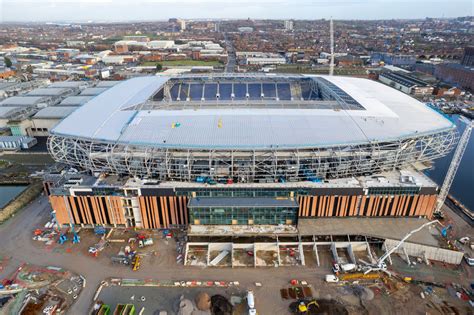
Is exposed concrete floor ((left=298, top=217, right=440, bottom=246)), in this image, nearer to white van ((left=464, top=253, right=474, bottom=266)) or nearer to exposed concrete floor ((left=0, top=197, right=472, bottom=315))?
exposed concrete floor ((left=0, top=197, right=472, bottom=315))

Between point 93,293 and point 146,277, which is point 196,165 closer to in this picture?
point 146,277

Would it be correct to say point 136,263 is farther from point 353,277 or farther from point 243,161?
point 353,277

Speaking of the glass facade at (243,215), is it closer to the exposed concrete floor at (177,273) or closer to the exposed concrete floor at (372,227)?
the exposed concrete floor at (372,227)

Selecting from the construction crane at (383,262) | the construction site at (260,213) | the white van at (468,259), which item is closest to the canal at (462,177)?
the construction site at (260,213)

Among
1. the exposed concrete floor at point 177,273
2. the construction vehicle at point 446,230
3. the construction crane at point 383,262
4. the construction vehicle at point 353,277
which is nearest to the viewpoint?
the exposed concrete floor at point 177,273

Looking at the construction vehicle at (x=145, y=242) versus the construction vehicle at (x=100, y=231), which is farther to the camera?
the construction vehicle at (x=100, y=231)
